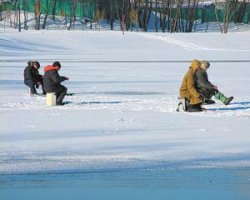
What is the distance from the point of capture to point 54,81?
1573 cm

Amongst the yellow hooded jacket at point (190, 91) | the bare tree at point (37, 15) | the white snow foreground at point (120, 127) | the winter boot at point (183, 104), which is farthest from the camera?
the bare tree at point (37, 15)

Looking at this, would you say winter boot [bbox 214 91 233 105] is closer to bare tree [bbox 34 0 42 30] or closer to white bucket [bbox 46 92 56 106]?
white bucket [bbox 46 92 56 106]

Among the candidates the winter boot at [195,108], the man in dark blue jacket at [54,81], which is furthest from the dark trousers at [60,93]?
the winter boot at [195,108]

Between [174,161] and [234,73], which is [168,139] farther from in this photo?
[234,73]

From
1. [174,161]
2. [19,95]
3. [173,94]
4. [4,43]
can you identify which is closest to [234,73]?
[173,94]

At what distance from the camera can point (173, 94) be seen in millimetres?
18609

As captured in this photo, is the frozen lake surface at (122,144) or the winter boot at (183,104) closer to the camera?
the frozen lake surface at (122,144)

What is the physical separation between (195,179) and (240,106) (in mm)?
7970

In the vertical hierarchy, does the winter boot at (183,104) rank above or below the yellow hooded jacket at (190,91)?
below

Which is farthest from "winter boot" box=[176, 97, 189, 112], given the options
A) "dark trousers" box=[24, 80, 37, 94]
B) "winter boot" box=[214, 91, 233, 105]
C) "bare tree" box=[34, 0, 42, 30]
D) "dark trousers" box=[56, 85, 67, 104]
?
"bare tree" box=[34, 0, 42, 30]

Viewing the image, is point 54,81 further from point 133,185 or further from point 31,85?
point 133,185

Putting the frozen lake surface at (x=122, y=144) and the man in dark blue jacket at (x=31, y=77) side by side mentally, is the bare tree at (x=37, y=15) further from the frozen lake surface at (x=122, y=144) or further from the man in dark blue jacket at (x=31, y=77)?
the man in dark blue jacket at (x=31, y=77)

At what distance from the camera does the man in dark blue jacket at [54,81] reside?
51.3 feet

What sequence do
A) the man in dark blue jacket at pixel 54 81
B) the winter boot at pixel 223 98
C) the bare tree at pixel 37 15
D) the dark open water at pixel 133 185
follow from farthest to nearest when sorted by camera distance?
the bare tree at pixel 37 15 < the man in dark blue jacket at pixel 54 81 < the winter boot at pixel 223 98 < the dark open water at pixel 133 185
